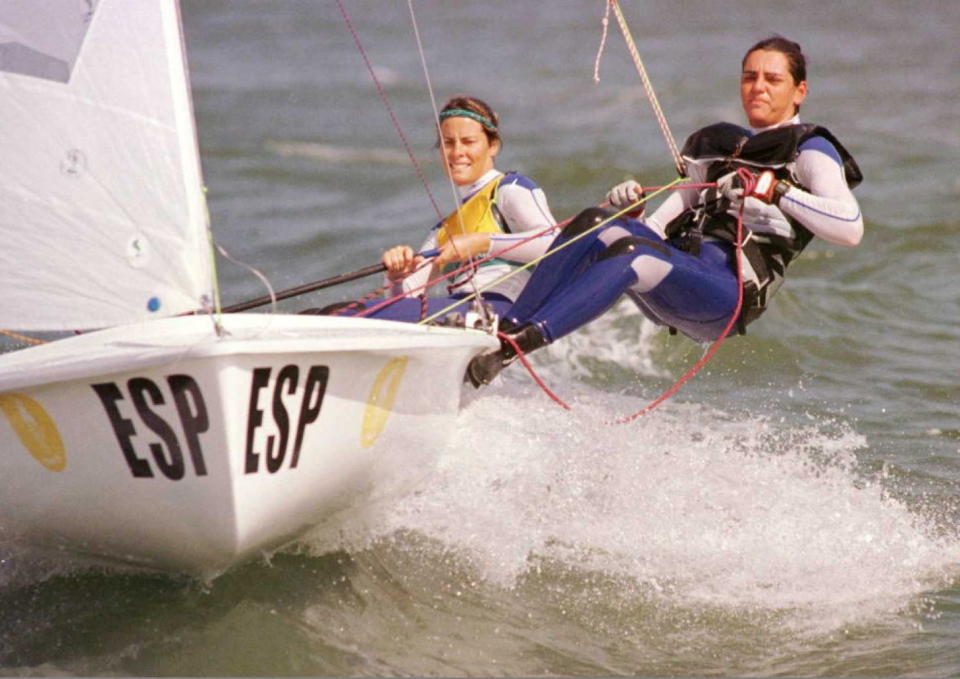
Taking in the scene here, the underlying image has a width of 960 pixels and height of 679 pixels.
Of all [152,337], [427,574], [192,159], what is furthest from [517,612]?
[192,159]

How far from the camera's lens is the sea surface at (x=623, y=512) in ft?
11.4

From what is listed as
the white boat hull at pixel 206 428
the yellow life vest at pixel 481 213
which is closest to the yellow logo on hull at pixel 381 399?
the white boat hull at pixel 206 428

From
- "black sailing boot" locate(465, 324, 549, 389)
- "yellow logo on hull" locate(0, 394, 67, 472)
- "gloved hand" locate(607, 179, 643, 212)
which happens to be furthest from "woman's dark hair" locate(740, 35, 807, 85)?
"yellow logo on hull" locate(0, 394, 67, 472)

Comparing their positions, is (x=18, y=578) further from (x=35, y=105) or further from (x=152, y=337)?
(x=35, y=105)

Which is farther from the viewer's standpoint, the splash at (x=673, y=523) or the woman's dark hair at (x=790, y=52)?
the woman's dark hair at (x=790, y=52)

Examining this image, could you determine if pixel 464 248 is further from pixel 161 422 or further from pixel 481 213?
pixel 161 422

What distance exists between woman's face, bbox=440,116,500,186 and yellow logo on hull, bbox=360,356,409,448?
1.17 meters

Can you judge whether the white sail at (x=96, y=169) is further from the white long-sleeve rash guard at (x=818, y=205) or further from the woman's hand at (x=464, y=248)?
the white long-sleeve rash guard at (x=818, y=205)

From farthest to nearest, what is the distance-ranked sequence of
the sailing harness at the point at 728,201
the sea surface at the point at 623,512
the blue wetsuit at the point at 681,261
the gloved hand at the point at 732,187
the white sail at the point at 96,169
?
1. the sailing harness at the point at 728,201
2. the gloved hand at the point at 732,187
3. the blue wetsuit at the point at 681,261
4. the sea surface at the point at 623,512
5. the white sail at the point at 96,169

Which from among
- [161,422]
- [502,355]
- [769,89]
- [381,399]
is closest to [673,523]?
[502,355]

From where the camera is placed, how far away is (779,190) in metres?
3.89

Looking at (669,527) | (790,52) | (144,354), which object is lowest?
(669,527)

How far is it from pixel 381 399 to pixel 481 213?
115 cm

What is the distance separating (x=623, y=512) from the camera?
155 inches
